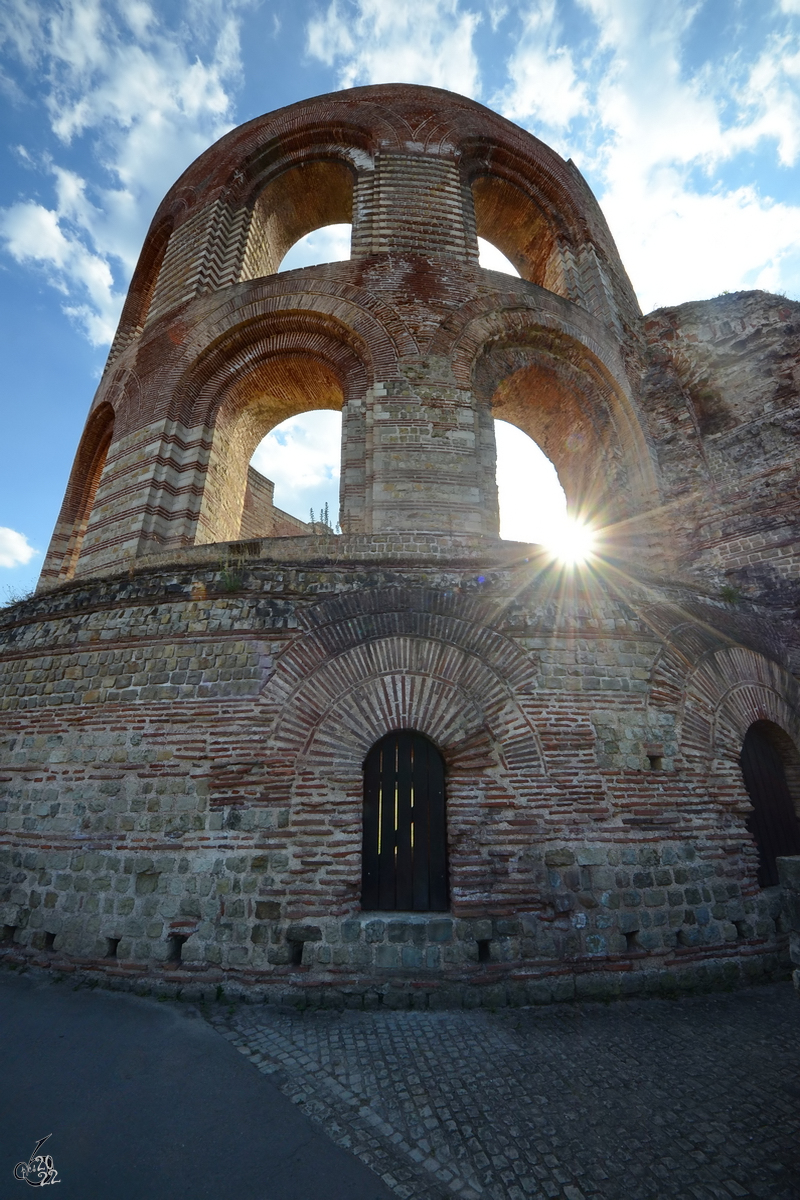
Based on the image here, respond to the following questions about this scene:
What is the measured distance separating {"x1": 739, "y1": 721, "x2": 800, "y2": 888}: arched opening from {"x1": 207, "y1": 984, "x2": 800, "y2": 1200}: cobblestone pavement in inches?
65.1

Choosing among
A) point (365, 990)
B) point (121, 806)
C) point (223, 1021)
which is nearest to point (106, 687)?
point (121, 806)

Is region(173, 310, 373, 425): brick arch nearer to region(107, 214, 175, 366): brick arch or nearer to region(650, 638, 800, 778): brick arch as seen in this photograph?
region(107, 214, 175, 366): brick arch

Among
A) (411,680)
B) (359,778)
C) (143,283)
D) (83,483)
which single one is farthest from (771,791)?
(143,283)

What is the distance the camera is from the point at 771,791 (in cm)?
561

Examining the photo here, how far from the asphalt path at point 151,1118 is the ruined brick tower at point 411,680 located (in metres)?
0.64

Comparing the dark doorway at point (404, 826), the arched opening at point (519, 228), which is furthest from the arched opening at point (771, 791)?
the arched opening at point (519, 228)

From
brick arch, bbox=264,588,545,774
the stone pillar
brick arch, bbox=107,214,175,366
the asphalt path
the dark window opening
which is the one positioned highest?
brick arch, bbox=107,214,175,366

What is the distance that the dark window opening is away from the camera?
402 centimetres

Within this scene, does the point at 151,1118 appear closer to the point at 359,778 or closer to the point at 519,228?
the point at 359,778

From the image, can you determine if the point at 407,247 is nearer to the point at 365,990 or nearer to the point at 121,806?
the point at 121,806

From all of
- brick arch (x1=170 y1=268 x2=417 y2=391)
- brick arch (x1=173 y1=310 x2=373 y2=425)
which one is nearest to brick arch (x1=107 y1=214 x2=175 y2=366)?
brick arch (x1=170 y1=268 x2=417 y2=391)

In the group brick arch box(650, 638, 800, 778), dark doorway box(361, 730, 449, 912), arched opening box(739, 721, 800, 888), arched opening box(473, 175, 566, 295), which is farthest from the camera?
arched opening box(473, 175, 566, 295)

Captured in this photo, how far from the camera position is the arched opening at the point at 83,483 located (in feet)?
30.0

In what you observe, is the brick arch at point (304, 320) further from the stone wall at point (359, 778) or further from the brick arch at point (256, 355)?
the stone wall at point (359, 778)
